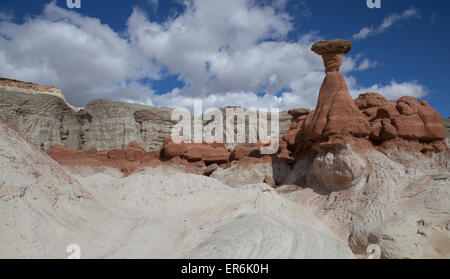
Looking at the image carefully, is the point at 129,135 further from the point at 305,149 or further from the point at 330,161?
the point at 330,161

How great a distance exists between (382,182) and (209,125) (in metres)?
14.8

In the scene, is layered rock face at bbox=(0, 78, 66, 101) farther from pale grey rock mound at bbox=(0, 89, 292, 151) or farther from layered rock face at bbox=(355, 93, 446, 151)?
layered rock face at bbox=(355, 93, 446, 151)

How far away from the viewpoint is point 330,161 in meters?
8.44

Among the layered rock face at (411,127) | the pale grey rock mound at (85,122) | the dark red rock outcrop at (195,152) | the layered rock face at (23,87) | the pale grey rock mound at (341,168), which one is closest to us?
the pale grey rock mound at (341,168)

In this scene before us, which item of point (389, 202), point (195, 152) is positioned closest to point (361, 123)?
point (389, 202)

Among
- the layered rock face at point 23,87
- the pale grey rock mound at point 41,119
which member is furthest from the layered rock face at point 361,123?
the layered rock face at point 23,87

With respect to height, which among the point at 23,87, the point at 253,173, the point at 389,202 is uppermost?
the point at 23,87

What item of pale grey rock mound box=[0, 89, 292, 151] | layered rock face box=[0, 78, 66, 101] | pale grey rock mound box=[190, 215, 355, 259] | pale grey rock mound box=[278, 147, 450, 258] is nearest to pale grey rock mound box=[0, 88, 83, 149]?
pale grey rock mound box=[0, 89, 292, 151]

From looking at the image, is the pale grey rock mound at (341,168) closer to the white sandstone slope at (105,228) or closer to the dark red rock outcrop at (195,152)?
the white sandstone slope at (105,228)

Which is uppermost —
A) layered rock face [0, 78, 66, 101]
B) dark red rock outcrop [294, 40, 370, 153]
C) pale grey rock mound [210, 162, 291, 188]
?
layered rock face [0, 78, 66, 101]

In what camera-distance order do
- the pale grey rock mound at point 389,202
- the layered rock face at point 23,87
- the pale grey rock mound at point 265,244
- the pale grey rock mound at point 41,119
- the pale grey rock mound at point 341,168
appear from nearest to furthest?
the pale grey rock mound at point 265,244 → the pale grey rock mound at point 389,202 → the pale grey rock mound at point 341,168 → the pale grey rock mound at point 41,119 → the layered rock face at point 23,87

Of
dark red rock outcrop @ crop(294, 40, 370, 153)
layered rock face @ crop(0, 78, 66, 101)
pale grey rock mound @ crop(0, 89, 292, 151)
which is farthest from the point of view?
layered rock face @ crop(0, 78, 66, 101)

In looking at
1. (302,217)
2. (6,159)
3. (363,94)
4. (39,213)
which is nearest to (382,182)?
(302,217)

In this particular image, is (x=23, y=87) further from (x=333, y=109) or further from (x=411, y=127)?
(x=411, y=127)
